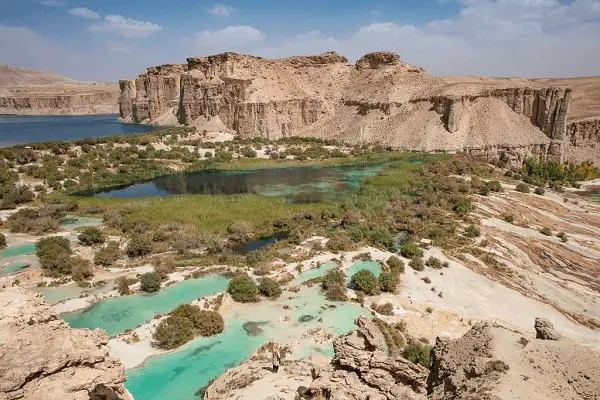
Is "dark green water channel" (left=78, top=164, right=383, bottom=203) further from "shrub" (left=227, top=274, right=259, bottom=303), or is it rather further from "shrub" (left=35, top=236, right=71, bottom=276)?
"shrub" (left=227, top=274, right=259, bottom=303)

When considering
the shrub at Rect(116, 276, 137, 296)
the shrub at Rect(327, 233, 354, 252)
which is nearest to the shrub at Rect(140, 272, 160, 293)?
the shrub at Rect(116, 276, 137, 296)

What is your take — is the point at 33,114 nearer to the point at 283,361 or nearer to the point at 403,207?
the point at 403,207

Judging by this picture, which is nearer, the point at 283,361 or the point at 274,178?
the point at 283,361

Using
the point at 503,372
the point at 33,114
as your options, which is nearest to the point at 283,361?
the point at 503,372

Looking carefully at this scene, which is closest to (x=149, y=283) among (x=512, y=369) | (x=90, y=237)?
(x=90, y=237)

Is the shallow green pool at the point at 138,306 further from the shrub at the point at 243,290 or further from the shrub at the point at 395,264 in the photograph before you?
the shrub at the point at 395,264

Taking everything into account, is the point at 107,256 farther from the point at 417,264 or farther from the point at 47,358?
the point at 417,264

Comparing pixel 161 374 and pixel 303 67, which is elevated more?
pixel 303 67
